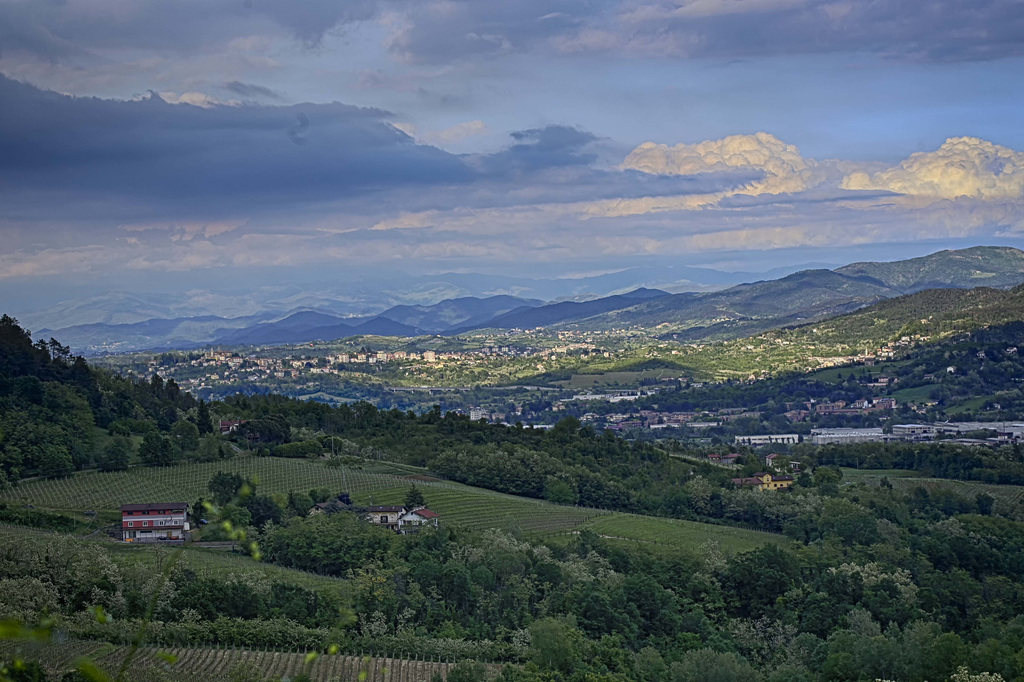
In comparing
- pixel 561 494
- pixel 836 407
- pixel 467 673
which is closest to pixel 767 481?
pixel 561 494

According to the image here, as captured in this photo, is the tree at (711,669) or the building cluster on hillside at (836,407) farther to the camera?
the building cluster on hillside at (836,407)

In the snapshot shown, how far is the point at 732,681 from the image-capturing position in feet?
83.8

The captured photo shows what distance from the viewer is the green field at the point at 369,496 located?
42219 millimetres

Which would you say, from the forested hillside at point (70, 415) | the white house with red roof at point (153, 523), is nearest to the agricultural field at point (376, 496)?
the forested hillside at point (70, 415)

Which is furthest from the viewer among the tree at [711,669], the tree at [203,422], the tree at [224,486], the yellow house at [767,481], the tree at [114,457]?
the tree at [203,422]

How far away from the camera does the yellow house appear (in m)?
57.1

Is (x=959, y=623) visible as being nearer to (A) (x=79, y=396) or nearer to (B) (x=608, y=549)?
(B) (x=608, y=549)

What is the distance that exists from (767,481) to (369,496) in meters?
25.1

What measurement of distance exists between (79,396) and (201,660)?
116 feet

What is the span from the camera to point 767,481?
57.6 meters

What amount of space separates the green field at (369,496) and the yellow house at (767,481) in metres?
8.67

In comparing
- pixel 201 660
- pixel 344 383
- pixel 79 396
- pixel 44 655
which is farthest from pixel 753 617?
pixel 344 383

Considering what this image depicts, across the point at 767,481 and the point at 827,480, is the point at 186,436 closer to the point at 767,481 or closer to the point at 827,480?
the point at 767,481

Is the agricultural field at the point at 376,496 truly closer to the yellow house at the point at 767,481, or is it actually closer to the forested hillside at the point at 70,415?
the forested hillside at the point at 70,415
